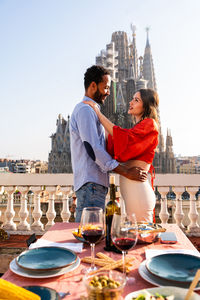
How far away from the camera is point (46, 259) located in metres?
1.26

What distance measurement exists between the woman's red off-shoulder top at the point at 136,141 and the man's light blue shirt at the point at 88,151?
0.38 feet

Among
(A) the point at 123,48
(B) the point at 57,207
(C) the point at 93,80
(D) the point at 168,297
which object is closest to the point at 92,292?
(D) the point at 168,297

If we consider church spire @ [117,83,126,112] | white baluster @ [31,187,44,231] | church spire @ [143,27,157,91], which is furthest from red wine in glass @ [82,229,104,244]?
church spire @ [143,27,157,91]

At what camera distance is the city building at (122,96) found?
1882 inches

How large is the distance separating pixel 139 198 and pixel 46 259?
3.64 feet

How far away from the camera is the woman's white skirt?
7.14ft

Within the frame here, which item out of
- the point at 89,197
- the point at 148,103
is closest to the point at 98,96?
the point at 148,103

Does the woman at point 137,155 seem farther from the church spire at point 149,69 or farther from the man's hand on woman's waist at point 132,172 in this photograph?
the church spire at point 149,69

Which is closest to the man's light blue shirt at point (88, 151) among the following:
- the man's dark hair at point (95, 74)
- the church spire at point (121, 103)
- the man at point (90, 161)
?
the man at point (90, 161)

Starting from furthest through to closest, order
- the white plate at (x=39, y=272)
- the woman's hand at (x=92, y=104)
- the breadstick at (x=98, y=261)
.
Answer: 1. the woman's hand at (x=92, y=104)
2. the breadstick at (x=98, y=261)
3. the white plate at (x=39, y=272)

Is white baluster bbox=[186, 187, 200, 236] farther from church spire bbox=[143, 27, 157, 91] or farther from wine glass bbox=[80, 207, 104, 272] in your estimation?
church spire bbox=[143, 27, 157, 91]

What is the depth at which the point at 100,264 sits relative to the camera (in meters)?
1.20

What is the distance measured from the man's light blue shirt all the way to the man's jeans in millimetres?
41

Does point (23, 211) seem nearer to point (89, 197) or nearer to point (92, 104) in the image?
point (89, 197)
